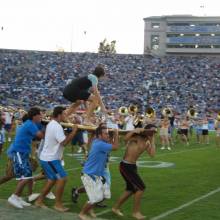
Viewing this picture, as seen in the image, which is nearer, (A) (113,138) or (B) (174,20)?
(A) (113,138)

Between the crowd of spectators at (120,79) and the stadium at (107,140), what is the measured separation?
0.10 m

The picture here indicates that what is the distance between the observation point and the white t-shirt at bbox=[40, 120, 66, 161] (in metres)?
8.17

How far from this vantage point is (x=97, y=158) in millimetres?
7852

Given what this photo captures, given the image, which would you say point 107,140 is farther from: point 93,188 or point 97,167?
point 93,188

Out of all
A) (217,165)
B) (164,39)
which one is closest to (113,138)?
(217,165)

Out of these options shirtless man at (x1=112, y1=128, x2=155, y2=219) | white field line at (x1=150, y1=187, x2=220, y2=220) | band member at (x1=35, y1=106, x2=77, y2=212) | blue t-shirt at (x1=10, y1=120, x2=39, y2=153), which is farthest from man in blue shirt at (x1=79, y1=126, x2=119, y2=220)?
blue t-shirt at (x1=10, y1=120, x2=39, y2=153)

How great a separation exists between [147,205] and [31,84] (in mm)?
39949

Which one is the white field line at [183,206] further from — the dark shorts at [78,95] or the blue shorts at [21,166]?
the dark shorts at [78,95]

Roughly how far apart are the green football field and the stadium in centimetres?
2

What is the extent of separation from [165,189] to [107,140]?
3447mm

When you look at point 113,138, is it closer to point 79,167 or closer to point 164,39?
point 79,167

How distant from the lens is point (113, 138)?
8.27m

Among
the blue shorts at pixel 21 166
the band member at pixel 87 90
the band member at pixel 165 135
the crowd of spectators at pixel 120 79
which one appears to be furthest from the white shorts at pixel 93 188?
the crowd of spectators at pixel 120 79

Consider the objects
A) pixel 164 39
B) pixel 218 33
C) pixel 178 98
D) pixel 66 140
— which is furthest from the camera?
pixel 164 39
